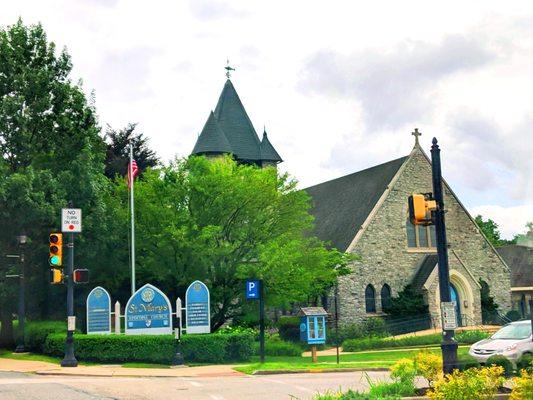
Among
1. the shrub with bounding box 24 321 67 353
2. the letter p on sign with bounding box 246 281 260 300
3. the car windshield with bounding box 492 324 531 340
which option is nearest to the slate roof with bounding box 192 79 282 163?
the shrub with bounding box 24 321 67 353

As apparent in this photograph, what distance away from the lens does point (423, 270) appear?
45.6 m

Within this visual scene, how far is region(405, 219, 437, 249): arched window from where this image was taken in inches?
1848

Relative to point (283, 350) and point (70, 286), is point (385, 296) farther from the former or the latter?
point (70, 286)

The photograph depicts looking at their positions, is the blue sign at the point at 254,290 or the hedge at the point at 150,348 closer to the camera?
the blue sign at the point at 254,290

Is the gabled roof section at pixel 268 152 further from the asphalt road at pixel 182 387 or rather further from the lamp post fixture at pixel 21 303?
the asphalt road at pixel 182 387

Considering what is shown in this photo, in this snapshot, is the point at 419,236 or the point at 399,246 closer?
the point at 399,246

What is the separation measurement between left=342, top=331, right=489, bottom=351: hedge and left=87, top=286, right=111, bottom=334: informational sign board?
1324 centimetres

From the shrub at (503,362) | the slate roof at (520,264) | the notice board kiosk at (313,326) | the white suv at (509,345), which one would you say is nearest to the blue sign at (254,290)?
the notice board kiosk at (313,326)

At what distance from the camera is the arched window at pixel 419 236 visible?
46938 mm

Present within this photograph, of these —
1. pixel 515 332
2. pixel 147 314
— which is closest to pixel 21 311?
pixel 147 314

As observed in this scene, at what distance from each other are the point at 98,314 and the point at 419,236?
24698 millimetres

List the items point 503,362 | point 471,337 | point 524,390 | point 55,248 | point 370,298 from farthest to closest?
point 370,298 < point 471,337 < point 55,248 < point 503,362 < point 524,390

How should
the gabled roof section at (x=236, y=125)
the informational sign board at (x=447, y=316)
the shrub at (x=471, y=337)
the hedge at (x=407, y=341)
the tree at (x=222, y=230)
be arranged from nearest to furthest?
the informational sign board at (x=447, y=316) → the tree at (x=222, y=230) → the shrub at (x=471, y=337) → the hedge at (x=407, y=341) → the gabled roof section at (x=236, y=125)

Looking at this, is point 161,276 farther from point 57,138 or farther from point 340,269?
point 340,269
